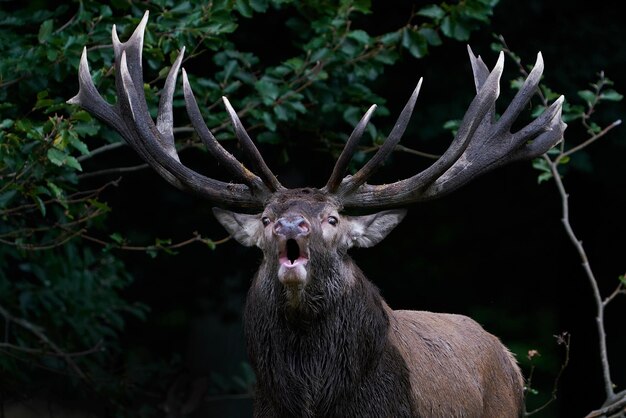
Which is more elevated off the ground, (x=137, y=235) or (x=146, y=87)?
(x=146, y=87)

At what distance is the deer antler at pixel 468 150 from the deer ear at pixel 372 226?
51 mm

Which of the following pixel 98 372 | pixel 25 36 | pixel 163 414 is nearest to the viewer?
A: pixel 25 36

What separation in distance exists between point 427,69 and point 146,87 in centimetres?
397

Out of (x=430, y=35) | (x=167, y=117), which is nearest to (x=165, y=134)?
(x=167, y=117)

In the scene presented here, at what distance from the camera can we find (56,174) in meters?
8.17

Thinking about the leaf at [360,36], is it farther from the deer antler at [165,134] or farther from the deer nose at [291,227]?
the deer nose at [291,227]

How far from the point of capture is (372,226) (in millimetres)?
6832

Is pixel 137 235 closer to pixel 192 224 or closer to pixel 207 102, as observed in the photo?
pixel 192 224

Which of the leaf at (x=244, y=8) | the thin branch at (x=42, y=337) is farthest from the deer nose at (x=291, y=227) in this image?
the thin branch at (x=42, y=337)

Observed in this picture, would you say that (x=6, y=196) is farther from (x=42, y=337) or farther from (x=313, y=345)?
(x=313, y=345)

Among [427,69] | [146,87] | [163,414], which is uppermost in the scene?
[427,69]

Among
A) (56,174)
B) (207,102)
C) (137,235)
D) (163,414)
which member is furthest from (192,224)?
(56,174)

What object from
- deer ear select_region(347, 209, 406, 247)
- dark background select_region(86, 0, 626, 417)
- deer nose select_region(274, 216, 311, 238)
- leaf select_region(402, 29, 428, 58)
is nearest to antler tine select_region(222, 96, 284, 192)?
deer ear select_region(347, 209, 406, 247)

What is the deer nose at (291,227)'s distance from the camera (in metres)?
6.19
